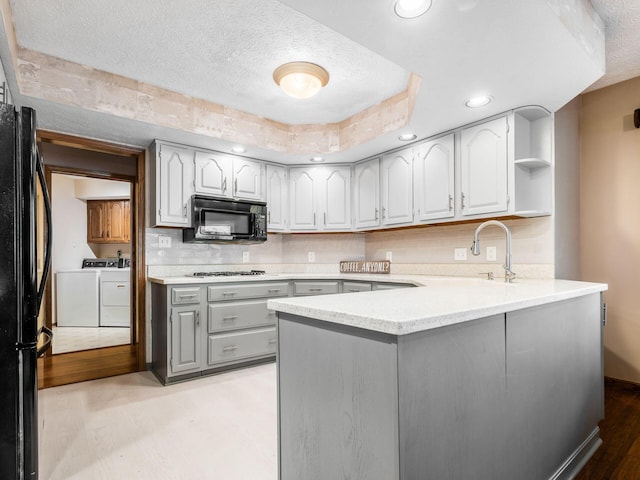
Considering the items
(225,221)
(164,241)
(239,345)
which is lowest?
(239,345)

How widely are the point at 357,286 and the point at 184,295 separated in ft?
5.43

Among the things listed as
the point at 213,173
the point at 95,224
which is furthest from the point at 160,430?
the point at 95,224

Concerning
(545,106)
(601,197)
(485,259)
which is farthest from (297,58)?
(601,197)

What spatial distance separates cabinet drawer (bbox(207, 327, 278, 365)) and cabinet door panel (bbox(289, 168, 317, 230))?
51.2 inches

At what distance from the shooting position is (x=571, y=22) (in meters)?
1.73

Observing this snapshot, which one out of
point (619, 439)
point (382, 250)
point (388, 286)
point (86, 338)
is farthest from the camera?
point (86, 338)

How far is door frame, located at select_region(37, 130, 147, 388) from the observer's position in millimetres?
3137

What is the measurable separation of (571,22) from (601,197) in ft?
6.15

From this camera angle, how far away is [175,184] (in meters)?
3.29

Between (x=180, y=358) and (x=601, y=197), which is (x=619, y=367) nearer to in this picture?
(x=601, y=197)

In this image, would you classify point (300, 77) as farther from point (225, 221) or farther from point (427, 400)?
point (427, 400)

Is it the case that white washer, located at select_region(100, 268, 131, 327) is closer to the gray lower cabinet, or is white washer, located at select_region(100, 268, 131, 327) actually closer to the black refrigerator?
the gray lower cabinet

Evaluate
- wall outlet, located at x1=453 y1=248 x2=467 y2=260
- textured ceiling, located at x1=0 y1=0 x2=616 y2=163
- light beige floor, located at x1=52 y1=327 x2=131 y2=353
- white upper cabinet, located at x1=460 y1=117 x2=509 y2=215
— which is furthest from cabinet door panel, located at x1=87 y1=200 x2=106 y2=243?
white upper cabinet, located at x1=460 y1=117 x2=509 y2=215

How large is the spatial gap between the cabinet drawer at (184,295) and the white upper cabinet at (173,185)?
0.67m
